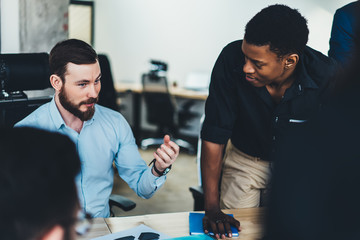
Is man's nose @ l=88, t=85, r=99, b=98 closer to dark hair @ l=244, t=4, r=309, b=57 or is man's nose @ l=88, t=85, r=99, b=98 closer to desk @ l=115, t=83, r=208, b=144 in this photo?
dark hair @ l=244, t=4, r=309, b=57

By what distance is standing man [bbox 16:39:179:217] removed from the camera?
5.43 feet

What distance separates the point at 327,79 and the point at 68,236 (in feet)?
4.42

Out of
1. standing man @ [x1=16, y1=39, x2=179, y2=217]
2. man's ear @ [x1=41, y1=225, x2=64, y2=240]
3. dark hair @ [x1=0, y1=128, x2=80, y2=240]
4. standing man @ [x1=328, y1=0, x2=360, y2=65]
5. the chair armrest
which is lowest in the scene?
the chair armrest

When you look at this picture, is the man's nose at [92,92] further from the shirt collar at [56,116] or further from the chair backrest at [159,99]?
the chair backrest at [159,99]

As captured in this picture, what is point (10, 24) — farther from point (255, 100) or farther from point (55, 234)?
point (55, 234)

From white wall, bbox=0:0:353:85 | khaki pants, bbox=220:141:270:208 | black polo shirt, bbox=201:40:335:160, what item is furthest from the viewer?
white wall, bbox=0:0:353:85

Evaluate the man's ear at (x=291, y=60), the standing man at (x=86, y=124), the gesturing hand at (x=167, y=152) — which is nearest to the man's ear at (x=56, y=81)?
the standing man at (x=86, y=124)

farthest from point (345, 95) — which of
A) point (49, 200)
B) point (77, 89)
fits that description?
point (77, 89)

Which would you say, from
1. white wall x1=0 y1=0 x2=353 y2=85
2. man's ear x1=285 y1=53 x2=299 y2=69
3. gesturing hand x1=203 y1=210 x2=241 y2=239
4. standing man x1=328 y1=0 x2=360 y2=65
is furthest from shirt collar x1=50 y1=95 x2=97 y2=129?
white wall x1=0 y1=0 x2=353 y2=85

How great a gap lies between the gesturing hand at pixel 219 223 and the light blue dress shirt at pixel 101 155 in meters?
0.25

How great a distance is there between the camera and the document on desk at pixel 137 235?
51.0 inches

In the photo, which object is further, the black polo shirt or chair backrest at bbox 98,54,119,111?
chair backrest at bbox 98,54,119,111

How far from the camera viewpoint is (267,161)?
179 centimetres

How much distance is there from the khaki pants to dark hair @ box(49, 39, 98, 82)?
780mm
